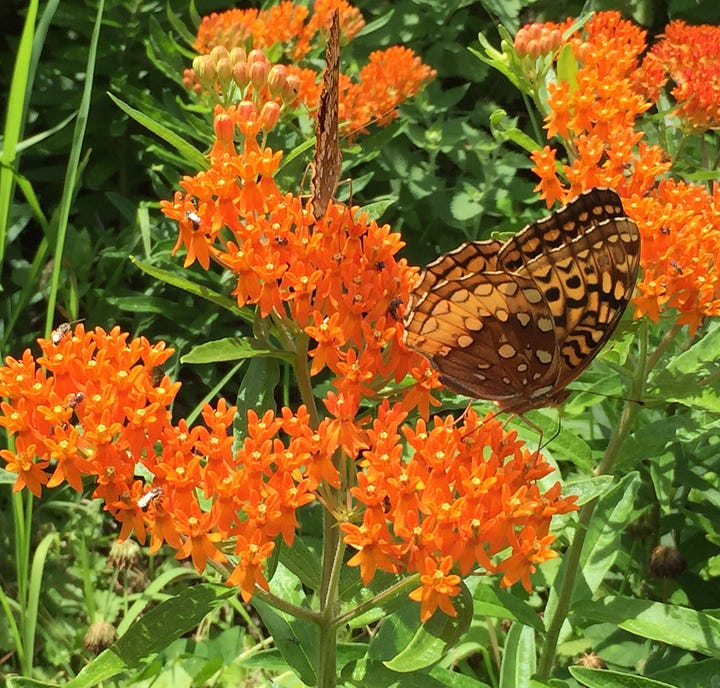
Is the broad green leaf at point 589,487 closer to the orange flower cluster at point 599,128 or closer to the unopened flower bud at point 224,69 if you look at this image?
the orange flower cluster at point 599,128

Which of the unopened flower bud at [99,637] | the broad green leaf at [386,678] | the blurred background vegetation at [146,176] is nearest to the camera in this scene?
the broad green leaf at [386,678]

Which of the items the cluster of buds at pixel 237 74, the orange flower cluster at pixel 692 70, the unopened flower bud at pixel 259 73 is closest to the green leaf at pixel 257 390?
the cluster of buds at pixel 237 74

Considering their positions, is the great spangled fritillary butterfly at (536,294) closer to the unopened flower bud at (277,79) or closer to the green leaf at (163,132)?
the green leaf at (163,132)

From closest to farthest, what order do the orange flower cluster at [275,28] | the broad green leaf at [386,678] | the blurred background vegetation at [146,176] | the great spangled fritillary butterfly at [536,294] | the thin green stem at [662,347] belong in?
1. the great spangled fritillary butterfly at [536,294]
2. the broad green leaf at [386,678]
3. the thin green stem at [662,347]
4. the orange flower cluster at [275,28]
5. the blurred background vegetation at [146,176]

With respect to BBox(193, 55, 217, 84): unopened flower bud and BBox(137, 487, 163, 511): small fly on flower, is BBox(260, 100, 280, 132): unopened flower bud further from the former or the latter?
BBox(137, 487, 163, 511): small fly on flower

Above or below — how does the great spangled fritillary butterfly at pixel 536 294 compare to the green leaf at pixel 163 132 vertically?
below

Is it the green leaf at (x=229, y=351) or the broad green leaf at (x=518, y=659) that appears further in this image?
the broad green leaf at (x=518, y=659)

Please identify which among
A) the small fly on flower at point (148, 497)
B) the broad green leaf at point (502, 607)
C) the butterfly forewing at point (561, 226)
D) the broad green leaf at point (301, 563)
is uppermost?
the butterfly forewing at point (561, 226)

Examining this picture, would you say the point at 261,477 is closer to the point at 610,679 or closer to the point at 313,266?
the point at 313,266

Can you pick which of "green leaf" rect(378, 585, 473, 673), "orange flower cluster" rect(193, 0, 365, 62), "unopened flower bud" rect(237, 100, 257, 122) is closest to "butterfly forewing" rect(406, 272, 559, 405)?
"green leaf" rect(378, 585, 473, 673)
